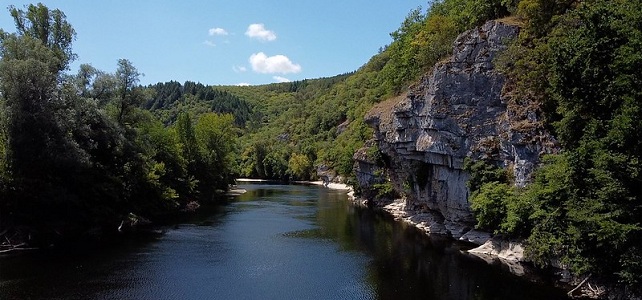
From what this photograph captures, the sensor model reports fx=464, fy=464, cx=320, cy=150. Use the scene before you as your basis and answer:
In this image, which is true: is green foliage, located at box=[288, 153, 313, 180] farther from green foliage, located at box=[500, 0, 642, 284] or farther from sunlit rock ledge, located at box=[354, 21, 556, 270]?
green foliage, located at box=[500, 0, 642, 284]

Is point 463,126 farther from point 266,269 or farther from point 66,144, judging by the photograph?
point 66,144

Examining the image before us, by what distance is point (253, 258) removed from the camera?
3070 centimetres

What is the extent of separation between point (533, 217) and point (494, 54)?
13789 mm

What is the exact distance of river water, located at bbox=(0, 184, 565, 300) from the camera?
2316cm

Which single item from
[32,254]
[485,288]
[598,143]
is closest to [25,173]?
Answer: [32,254]

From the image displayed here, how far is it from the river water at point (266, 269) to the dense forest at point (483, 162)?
13.3ft

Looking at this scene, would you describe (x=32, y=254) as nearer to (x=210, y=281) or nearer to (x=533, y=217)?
(x=210, y=281)

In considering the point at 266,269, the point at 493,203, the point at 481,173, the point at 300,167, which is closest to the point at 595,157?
the point at 493,203

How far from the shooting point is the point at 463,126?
35.2 m

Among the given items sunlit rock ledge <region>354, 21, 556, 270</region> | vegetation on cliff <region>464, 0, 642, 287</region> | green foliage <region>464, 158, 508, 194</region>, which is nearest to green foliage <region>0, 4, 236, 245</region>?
sunlit rock ledge <region>354, 21, 556, 270</region>

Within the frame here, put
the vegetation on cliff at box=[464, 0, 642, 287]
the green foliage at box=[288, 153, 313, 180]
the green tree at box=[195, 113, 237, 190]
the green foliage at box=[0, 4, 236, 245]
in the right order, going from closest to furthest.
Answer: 1. the vegetation on cliff at box=[464, 0, 642, 287]
2. the green foliage at box=[0, 4, 236, 245]
3. the green tree at box=[195, 113, 237, 190]
4. the green foliage at box=[288, 153, 313, 180]

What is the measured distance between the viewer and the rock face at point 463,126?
3017 cm

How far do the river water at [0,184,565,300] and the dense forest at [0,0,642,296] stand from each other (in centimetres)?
406

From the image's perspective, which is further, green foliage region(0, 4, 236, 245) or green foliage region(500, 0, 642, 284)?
green foliage region(0, 4, 236, 245)
